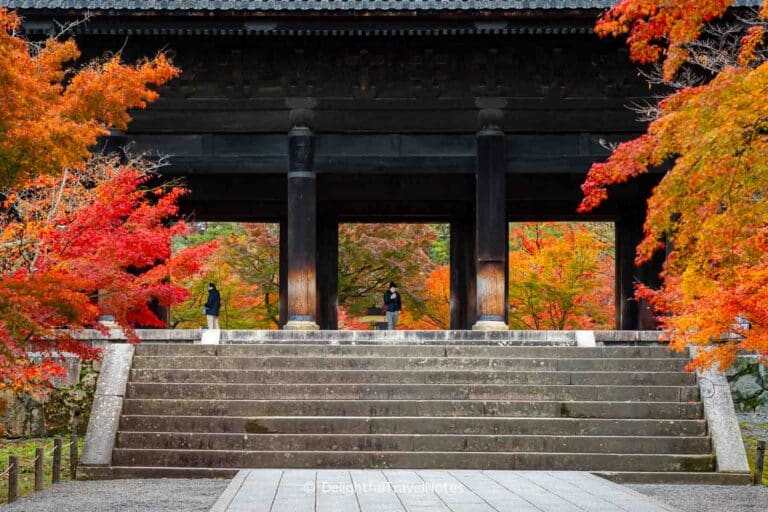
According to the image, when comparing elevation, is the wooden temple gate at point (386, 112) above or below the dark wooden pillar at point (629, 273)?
above

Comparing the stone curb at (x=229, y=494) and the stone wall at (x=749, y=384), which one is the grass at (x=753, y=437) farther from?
the stone curb at (x=229, y=494)

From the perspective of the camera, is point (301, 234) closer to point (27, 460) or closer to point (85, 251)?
point (85, 251)

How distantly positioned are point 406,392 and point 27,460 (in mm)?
4859

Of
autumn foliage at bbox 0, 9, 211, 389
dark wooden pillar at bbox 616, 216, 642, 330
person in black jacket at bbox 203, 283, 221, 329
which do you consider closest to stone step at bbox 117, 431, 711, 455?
autumn foliage at bbox 0, 9, 211, 389

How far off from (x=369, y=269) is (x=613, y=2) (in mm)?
14848

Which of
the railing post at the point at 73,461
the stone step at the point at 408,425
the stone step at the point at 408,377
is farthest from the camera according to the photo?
the stone step at the point at 408,377

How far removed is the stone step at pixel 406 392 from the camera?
14.6 m

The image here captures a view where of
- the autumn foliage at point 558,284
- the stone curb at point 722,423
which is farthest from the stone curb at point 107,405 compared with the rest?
the autumn foliage at point 558,284

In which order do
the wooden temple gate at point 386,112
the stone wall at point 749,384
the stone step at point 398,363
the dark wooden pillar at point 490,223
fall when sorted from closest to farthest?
the stone step at point 398,363 < the stone wall at point 749,384 < the dark wooden pillar at point 490,223 < the wooden temple gate at point 386,112

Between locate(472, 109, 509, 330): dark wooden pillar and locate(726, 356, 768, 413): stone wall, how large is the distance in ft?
13.5

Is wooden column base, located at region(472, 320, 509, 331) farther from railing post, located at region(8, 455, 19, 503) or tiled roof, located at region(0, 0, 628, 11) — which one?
railing post, located at region(8, 455, 19, 503)

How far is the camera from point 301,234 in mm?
19578

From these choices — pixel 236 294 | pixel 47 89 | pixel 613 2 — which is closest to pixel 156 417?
pixel 47 89

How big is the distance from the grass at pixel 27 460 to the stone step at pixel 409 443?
0.93 metres
